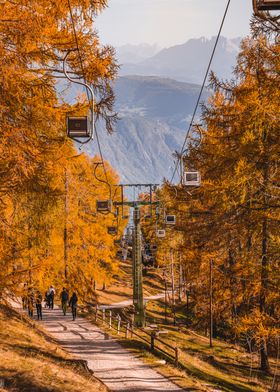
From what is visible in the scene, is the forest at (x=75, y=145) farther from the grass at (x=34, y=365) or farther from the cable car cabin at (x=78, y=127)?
the grass at (x=34, y=365)

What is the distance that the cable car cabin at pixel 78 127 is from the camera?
8.75 meters

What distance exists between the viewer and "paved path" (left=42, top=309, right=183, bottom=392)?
1406cm

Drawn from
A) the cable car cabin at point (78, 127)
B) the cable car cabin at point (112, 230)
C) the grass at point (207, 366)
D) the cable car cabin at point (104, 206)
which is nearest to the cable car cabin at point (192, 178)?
the grass at point (207, 366)

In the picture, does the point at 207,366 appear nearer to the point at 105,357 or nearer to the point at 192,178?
the point at 105,357

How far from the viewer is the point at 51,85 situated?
11.2 metres

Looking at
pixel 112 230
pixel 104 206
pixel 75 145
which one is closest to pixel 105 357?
pixel 104 206

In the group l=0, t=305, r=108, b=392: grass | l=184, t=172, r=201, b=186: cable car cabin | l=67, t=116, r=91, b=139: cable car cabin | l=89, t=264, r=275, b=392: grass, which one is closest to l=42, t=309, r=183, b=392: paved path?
l=89, t=264, r=275, b=392: grass

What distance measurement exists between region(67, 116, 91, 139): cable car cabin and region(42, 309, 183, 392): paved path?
23.7ft

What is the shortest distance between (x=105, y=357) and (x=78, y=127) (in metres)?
11.0

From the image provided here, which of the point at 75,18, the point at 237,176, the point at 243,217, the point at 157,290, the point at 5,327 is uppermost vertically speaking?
the point at 75,18

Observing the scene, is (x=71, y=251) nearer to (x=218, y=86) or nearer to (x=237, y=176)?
(x=218, y=86)

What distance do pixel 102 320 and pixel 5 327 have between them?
10227mm

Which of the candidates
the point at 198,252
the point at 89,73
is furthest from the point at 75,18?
the point at 198,252

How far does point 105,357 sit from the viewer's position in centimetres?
1778
